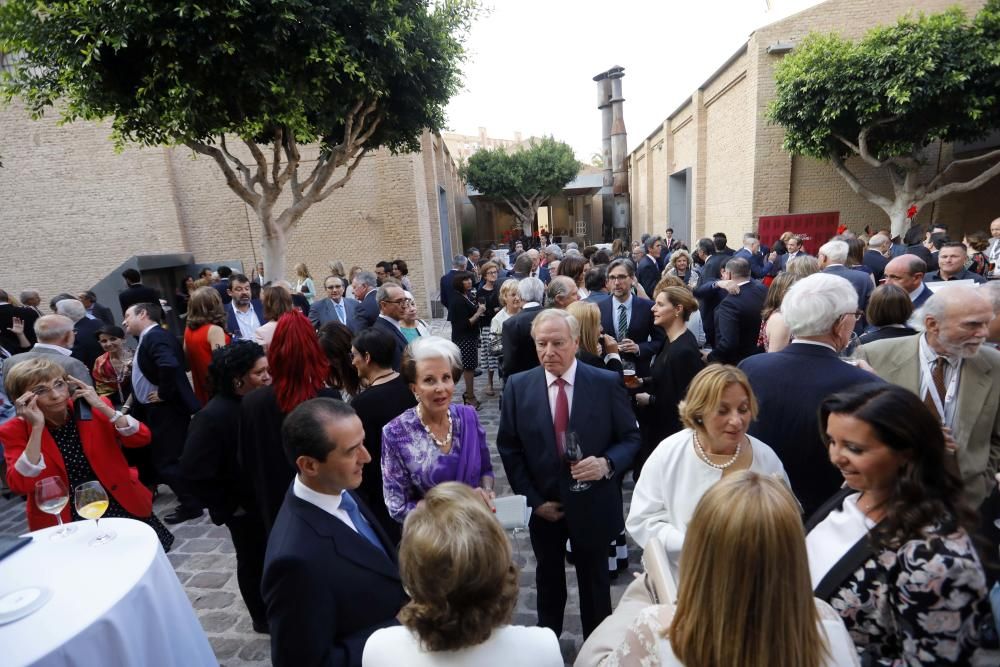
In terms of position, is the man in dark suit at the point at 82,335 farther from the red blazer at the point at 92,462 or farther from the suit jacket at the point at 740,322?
the suit jacket at the point at 740,322

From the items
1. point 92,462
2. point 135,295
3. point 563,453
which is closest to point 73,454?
point 92,462

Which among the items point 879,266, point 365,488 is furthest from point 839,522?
point 879,266

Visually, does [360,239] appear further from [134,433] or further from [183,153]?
[134,433]

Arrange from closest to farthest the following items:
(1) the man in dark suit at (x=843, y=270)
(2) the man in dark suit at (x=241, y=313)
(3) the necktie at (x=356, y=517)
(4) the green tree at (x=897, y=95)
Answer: (3) the necktie at (x=356, y=517)
(1) the man in dark suit at (x=843, y=270)
(2) the man in dark suit at (x=241, y=313)
(4) the green tree at (x=897, y=95)

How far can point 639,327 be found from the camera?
4.80 metres

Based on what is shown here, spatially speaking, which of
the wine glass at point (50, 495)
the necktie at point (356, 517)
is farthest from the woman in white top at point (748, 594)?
the wine glass at point (50, 495)

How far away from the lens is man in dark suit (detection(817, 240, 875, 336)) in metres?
5.32

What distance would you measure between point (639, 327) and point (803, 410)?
2.45 metres

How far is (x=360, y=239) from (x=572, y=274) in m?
10.5

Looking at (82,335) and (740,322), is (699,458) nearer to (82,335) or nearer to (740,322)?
(740,322)

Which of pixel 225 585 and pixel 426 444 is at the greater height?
pixel 426 444

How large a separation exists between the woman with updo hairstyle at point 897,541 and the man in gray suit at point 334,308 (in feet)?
19.6

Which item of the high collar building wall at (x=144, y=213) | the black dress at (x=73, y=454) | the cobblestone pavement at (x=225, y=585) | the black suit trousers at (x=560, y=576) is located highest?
the high collar building wall at (x=144, y=213)

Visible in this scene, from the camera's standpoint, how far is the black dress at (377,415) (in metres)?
2.94
